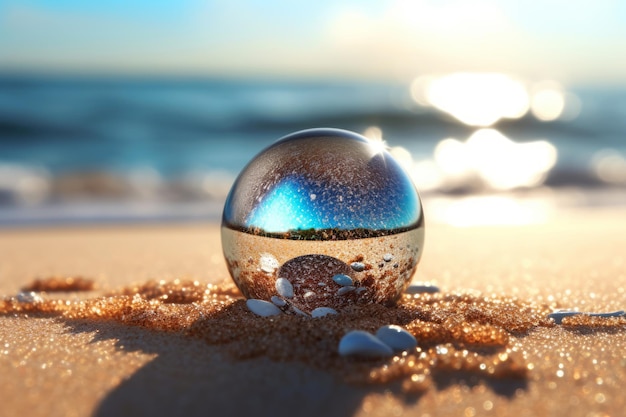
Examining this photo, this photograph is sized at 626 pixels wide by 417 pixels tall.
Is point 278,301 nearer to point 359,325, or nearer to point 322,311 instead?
point 322,311

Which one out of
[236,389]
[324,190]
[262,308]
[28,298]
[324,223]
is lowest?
[28,298]

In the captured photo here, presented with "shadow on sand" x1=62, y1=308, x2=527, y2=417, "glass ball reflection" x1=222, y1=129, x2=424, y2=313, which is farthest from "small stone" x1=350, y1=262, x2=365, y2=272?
"shadow on sand" x1=62, y1=308, x2=527, y2=417

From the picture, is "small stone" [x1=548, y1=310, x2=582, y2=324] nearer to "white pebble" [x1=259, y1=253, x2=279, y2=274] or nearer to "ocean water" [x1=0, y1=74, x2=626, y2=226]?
"white pebble" [x1=259, y1=253, x2=279, y2=274]

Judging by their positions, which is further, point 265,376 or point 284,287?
point 284,287

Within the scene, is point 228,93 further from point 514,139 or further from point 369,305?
point 369,305

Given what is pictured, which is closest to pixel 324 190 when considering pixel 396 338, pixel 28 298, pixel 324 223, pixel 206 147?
pixel 324 223

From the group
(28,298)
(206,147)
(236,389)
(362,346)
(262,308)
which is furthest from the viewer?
(206,147)

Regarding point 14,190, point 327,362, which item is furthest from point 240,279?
point 14,190
